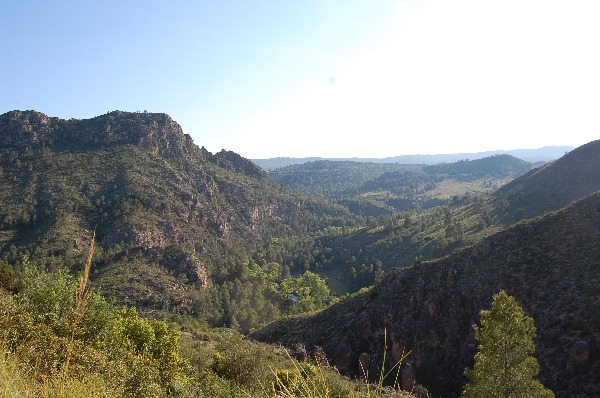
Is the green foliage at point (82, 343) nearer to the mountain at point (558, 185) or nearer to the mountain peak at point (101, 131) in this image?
the mountain at point (558, 185)

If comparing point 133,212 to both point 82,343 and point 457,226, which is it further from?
point 82,343

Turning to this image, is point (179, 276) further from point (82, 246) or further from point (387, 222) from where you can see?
point (387, 222)

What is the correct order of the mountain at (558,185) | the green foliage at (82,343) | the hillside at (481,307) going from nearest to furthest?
the green foliage at (82,343) → the hillside at (481,307) → the mountain at (558,185)

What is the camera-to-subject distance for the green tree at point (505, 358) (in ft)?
51.6

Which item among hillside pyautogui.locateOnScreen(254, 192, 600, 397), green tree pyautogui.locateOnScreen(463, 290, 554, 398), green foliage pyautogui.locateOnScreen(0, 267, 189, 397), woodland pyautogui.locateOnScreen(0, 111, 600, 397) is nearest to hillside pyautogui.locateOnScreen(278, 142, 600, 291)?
woodland pyautogui.locateOnScreen(0, 111, 600, 397)

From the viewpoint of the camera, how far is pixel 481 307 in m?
30.8

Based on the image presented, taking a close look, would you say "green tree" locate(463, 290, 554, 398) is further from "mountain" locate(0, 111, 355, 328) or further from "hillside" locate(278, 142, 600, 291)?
"hillside" locate(278, 142, 600, 291)

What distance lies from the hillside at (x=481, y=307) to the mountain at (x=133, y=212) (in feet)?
100

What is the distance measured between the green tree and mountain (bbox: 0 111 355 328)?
48.1m

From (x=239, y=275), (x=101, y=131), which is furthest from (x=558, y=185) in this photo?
(x=101, y=131)

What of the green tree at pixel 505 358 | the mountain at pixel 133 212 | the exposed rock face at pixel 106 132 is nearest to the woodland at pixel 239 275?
the mountain at pixel 133 212

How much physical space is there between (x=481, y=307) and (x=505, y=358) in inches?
623

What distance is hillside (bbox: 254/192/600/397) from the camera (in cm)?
2388

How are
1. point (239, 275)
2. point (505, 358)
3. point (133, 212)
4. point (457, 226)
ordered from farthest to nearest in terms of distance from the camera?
point (457, 226)
point (239, 275)
point (133, 212)
point (505, 358)
